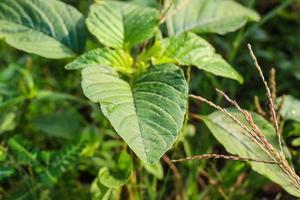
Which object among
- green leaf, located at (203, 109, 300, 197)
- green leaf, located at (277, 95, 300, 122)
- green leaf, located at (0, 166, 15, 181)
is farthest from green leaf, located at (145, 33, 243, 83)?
green leaf, located at (0, 166, 15, 181)

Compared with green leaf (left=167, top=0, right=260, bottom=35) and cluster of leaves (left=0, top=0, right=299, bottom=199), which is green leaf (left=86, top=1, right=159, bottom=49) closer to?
cluster of leaves (left=0, top=0, right=299, bottom=199)

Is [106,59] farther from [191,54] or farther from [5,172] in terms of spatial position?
[5,172]

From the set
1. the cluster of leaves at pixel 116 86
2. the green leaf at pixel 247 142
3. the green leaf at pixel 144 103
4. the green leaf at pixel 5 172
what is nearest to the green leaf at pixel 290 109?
the cluster of leaves at pixel 116 86

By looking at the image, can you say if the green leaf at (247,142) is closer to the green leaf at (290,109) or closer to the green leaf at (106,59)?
the green leaf at (290,109)

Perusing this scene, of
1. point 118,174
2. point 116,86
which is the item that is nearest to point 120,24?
point 116,86

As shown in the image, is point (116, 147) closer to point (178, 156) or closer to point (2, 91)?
point (178, 156)

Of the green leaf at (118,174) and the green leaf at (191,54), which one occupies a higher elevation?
the green leaf at (191,54)

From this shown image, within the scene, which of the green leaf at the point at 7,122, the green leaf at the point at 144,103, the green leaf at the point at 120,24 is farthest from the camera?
the green leaf at the point at 7,122
